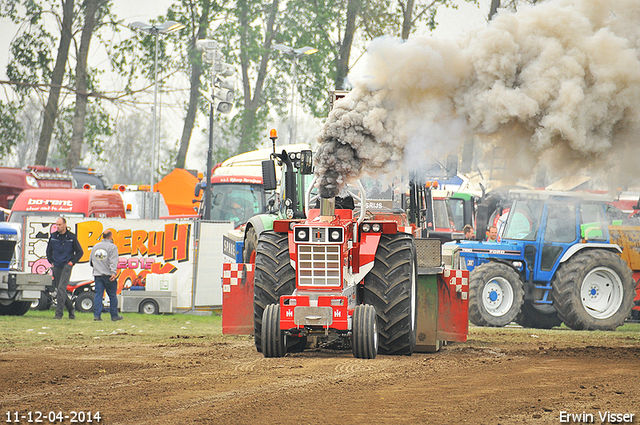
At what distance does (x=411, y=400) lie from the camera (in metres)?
7.36

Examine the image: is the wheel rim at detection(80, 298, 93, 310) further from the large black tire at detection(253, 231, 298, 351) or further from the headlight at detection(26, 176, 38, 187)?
the headlight at detection(26, 176, 38, 187)

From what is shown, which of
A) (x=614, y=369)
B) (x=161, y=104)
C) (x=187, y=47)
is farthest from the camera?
(x=187, y=47)

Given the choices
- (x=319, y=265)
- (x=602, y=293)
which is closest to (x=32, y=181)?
(x=602, y=293)

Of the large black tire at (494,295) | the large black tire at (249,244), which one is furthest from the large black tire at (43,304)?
the large black tire at (494,295)

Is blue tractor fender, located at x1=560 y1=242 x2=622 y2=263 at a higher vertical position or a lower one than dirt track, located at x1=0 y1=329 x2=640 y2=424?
higher

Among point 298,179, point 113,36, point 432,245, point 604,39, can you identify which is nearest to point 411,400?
point 432,245

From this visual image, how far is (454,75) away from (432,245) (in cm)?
245

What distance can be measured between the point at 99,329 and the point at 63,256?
2.83 meters

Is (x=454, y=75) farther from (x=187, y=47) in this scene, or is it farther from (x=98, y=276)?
(x=187, y=47)

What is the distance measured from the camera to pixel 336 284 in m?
9.60

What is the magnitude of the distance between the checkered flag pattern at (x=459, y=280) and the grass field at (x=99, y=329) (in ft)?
15.0

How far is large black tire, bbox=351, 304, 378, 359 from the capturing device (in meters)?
9.46

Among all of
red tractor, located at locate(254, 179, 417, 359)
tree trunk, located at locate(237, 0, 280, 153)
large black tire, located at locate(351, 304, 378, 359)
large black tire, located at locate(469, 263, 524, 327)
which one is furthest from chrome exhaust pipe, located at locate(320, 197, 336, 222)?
tree trunk, located at locate(237, 0, 280, 153)

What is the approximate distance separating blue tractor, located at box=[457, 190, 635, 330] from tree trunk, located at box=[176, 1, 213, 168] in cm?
2185
